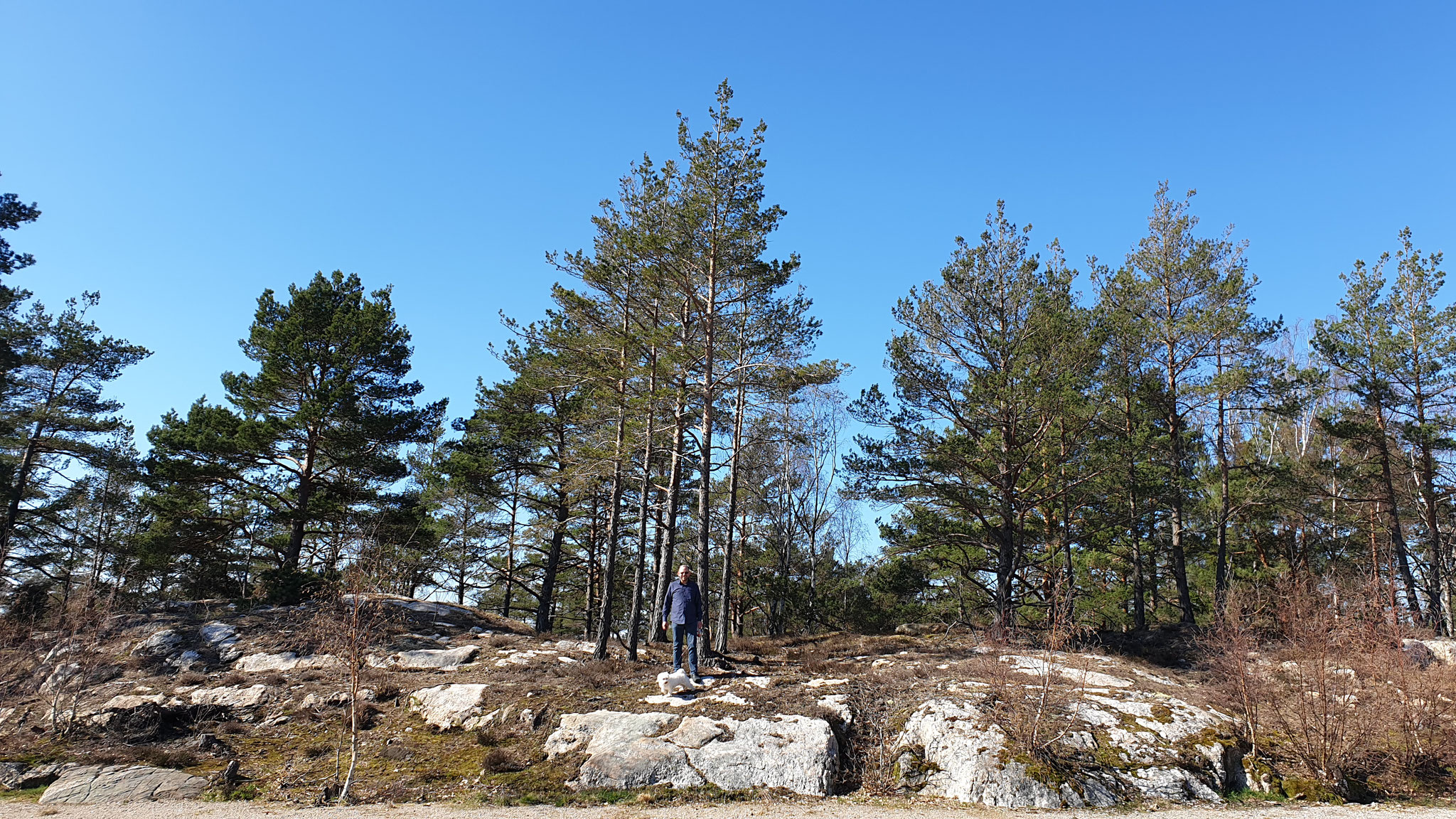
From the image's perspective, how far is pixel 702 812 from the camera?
817 cm

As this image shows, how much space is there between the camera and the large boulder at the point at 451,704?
36.7 ft

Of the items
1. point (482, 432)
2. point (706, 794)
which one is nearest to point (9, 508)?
point (482, 432)

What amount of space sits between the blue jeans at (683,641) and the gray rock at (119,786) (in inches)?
259

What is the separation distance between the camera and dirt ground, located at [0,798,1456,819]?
8055mm

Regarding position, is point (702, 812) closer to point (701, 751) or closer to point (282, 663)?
point (701, 751)

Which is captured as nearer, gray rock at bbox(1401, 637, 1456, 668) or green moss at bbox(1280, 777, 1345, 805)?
green moss at bbox(1280, 777, 1345, 805)

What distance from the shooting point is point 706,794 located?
8750 millimetres

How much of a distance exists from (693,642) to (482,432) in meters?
12.7

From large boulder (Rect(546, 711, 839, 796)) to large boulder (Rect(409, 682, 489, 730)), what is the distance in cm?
191

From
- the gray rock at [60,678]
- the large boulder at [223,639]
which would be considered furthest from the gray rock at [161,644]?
the gray rock at [60,678]

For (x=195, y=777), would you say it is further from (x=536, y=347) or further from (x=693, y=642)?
(x=536, y=347)

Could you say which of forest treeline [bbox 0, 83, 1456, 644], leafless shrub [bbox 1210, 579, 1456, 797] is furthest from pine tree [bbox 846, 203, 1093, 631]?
leafless shrub [bbox 1210, 579, 1456, 797]

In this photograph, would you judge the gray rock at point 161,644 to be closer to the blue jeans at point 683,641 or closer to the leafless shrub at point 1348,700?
the blue jeans at point 683,641

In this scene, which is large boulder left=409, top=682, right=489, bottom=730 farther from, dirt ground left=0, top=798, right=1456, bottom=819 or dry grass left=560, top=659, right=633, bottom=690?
dirt ground left=0, top=798, right=1456, bottom=819
